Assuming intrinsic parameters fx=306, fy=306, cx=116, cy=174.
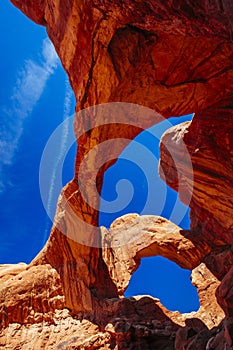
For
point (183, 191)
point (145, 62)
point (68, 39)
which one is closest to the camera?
point (68, 39)

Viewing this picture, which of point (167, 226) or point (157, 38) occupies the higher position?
point (157, 38)

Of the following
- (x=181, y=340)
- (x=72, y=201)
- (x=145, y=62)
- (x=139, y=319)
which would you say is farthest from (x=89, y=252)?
(x=145, y=62)

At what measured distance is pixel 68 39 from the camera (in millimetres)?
9625

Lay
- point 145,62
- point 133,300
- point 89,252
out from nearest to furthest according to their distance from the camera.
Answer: point 145,62, point 133,300, point 89,252

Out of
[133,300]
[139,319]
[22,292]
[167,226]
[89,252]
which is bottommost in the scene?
[139,319]

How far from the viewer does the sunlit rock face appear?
8.64 metres

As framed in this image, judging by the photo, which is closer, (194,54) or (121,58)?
(121,58)

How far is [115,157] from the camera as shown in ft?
45.9

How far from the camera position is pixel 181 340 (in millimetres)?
8734

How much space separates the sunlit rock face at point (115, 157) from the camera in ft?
28.3

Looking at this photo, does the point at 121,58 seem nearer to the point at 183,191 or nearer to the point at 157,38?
the point at 157,38

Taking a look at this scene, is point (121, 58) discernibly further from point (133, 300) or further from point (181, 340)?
point (133, 300)

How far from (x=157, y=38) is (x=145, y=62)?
0.83m

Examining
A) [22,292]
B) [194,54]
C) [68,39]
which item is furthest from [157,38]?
[22,292]
